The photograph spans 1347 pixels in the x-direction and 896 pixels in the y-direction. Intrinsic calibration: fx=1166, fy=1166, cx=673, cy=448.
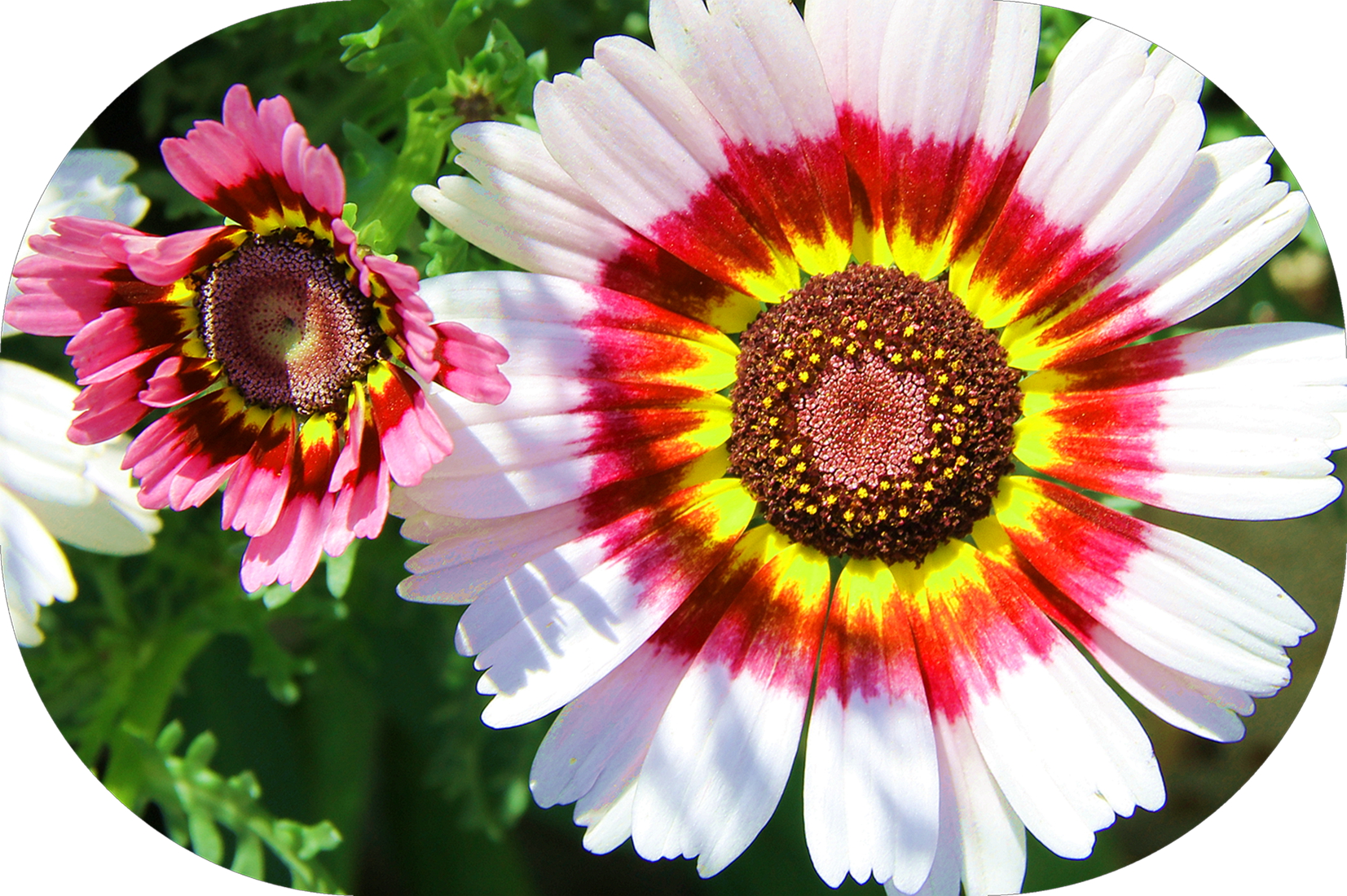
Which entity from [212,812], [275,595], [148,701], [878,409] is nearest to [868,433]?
[878,409]

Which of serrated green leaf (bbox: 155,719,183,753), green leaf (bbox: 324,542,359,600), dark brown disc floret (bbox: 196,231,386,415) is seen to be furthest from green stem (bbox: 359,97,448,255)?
serrated green leaf (bbox: 155,719,183,753)

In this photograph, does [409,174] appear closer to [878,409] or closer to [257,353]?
[257,353]

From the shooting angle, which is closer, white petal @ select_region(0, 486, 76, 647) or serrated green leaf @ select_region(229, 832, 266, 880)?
white petal @ select_region(0, 486, 76, 647)

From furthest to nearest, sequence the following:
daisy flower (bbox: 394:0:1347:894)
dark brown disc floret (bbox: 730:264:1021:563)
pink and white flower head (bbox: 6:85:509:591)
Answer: dark brown disc floret (bbox: 730:264:1021:563) < daisy flower (bbox: 394:0:1347:894) < pink and white flower head (bbox: 6:85:509:591)

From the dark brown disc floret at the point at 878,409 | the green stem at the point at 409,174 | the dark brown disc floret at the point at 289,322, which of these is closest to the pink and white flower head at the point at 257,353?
the dark brown disc floret at the point at 289,322

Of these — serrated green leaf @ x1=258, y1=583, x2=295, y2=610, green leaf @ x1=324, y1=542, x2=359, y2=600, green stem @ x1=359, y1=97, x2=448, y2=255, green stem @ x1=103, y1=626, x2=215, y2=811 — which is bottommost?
green stem @ x1=103, y1=626, x2=215, y2=811

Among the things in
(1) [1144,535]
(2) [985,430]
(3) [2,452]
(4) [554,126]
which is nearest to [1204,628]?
(1) [1144,535]

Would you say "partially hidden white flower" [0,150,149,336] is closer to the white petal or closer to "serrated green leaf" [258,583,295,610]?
the white petal
